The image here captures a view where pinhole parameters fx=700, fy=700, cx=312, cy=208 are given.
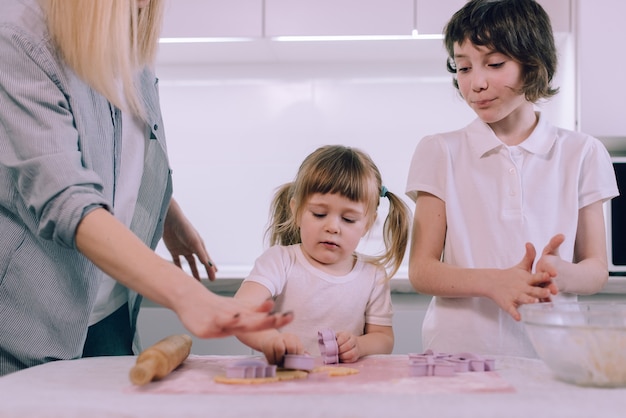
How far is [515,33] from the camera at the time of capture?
125 centimetres

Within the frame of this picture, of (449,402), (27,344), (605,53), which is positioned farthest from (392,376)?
(605,53)

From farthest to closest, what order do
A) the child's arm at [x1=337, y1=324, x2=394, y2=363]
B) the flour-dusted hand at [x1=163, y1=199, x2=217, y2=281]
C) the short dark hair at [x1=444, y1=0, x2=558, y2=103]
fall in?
the flour-dusted hand at [x1=163, y1=199, x2=217, y2=281]
the short dark hair at [x1=444, y1=0, x2=558, y2=103]
the child's arm at [x1=337, y1=324, x2=394, y2=363]

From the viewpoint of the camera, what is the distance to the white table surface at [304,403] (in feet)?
2.05

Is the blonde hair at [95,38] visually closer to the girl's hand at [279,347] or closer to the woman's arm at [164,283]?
the woman's arm at [164,283]

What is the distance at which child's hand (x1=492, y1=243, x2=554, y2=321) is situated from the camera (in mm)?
1007

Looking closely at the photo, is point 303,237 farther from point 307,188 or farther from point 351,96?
point 351,96

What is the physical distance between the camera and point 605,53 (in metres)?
2.13

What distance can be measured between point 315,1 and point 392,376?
171 centimetres

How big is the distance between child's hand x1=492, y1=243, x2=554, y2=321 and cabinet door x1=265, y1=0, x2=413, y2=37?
139cm

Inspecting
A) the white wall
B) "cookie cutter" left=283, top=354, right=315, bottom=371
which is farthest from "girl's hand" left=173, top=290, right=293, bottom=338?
the white wall

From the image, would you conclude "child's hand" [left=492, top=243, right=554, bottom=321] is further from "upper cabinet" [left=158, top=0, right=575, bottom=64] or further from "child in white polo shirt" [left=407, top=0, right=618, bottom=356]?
"upper cabinet" [left=158, top=0, right=575, bottom=64]

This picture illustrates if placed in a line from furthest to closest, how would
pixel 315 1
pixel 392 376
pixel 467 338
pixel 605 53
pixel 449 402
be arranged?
pixel 315 1, pixel 605 53, pixel 467 338, pixel 392 376, pixel 449 402

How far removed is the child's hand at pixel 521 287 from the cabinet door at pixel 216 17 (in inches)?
58.9

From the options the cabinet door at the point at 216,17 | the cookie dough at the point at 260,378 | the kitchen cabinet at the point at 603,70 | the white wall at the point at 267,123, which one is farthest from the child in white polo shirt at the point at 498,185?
the white wall at the point at 267,123
